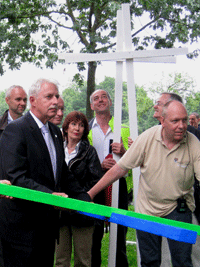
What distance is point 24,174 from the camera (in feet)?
10.1

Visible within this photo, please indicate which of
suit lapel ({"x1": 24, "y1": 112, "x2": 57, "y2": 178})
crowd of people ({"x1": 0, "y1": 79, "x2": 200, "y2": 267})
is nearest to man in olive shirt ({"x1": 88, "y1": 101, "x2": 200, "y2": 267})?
crowd of people ({"x1": 0, "y1": 79, "x2": 200, "y2": 267})

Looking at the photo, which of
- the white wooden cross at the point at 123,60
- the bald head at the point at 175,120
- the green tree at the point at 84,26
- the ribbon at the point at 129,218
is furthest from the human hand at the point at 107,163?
the green tree at the point at 84,26

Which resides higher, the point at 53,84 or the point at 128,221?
the point at 53,84

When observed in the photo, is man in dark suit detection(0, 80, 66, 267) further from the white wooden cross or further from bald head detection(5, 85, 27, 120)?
bald head detection(5, 85, 27, 120)

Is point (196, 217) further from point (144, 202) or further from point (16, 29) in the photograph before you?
point (16, 29)

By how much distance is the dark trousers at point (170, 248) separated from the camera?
3498 mm

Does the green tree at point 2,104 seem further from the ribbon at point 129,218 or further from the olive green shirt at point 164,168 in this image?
the ribbon at point 129,218

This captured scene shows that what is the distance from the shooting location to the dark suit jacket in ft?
10.1

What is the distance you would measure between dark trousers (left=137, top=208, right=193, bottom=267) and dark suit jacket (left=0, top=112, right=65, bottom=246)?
0.94 meters

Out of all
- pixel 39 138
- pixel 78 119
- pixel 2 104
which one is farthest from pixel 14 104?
pixel 2 104

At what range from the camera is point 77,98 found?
77.3 m

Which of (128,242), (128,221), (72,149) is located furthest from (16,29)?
(128,221)

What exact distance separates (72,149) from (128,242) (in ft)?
8.84

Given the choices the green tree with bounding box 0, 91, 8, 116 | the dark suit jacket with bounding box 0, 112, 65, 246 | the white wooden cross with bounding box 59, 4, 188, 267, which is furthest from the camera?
the green tree with bounding box 0, 91, 8, 116
